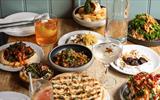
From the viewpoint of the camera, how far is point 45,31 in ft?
6.30

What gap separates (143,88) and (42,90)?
0.41 meters

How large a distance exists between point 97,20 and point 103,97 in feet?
2.00

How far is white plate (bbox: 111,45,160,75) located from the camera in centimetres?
172

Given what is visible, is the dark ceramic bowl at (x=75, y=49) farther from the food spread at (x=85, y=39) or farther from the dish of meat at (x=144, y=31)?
the dish of meat at (x=144, y=31)

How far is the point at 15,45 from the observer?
5.91ft

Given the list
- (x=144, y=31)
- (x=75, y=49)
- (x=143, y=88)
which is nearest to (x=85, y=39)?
(x=75, y=49)

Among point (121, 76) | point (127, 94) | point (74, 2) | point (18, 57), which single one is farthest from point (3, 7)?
point (127, 94)

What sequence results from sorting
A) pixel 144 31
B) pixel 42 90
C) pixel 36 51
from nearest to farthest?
pixel 42 90 < pixel 36 51 < pixel 144 31

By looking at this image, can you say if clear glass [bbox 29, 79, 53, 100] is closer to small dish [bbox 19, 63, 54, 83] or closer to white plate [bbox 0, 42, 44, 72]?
small dish [bbox 19, 63, 54, 83]

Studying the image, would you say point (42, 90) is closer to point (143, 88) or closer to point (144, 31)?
point (143, 88)

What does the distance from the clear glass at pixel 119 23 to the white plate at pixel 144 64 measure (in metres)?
0.09

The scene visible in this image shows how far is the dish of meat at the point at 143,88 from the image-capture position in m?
1.48

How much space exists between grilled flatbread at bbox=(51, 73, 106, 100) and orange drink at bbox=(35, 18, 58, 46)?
0.37m

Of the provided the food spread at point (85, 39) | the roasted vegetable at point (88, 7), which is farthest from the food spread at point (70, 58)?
the roasted vegetable at point (88, 7)
